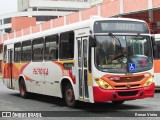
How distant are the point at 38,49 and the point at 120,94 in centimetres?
534

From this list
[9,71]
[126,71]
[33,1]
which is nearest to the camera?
[126,71]

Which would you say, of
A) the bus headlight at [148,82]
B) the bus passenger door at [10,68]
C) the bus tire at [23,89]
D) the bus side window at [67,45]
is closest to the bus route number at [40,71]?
the bus side window at [67,45]

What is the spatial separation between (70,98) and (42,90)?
2691mm

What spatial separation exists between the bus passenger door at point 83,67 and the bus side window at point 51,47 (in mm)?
1835

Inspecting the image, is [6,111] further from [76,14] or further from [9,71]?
A: [76,14]

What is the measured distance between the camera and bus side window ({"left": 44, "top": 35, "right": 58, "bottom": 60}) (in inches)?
582

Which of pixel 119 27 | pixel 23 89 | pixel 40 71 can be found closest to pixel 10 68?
pixel 23 89

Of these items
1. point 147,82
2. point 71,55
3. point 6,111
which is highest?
point 71,55

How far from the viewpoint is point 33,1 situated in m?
115

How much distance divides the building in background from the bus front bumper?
99.4 meters

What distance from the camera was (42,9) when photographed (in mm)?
116750

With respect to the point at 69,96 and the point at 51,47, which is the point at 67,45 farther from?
the point at 69,96

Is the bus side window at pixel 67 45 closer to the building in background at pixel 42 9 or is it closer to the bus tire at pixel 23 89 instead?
the bus tire at pixel 23 89

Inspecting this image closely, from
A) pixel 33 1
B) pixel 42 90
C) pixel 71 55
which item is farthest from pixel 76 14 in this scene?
pixel 33 1
